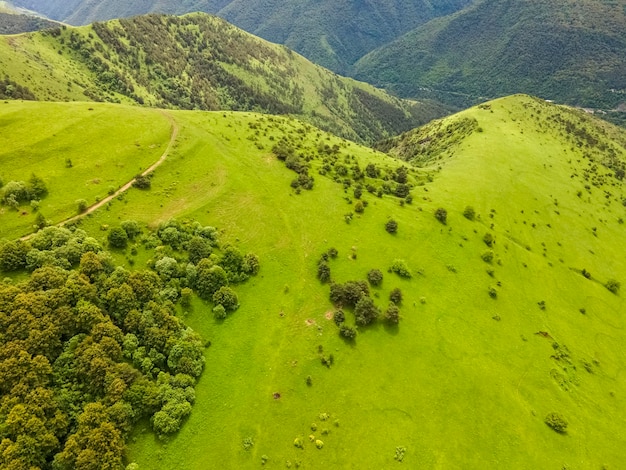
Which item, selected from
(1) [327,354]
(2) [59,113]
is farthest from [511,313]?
(2) [59,113]

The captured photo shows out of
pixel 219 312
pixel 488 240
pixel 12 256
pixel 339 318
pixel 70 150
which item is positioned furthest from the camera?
pixel 488 240

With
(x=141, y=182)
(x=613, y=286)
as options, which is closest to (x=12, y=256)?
(x=141, y=182)

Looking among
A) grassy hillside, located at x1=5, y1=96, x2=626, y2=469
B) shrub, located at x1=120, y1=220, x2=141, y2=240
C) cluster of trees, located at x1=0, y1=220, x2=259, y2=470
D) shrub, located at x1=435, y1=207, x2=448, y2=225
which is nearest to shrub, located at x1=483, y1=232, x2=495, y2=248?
grassy hillside, located at x1=5, y1=96, x2=626, y2=469

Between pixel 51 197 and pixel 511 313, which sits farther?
pixel 511 313

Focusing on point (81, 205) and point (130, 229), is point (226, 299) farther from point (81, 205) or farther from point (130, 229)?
point (81, 205)

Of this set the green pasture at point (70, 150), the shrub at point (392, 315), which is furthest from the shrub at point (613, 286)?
the green pasture at point (70, 150)

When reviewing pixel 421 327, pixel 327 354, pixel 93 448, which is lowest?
pixel 93 448

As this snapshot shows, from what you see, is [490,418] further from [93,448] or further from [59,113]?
[59,113]
